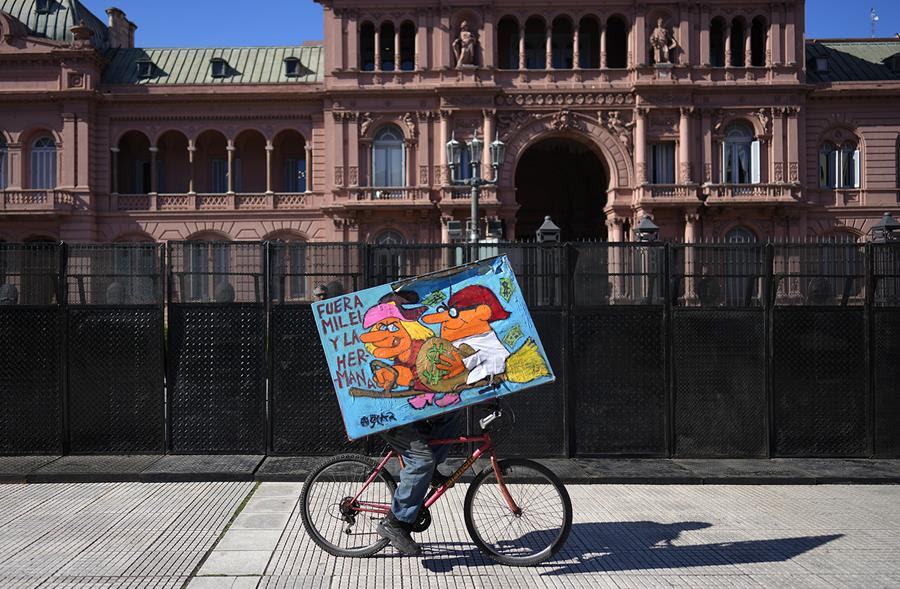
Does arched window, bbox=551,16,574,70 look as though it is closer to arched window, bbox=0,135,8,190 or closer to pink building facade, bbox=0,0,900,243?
pink building facade, bbox=0,0,900,243

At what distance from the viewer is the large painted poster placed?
660 centimetres

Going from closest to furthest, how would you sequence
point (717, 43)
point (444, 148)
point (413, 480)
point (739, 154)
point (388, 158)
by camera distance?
point (413, 480) < point (444, 148) < point (739, 154) < point (388, 158) < point (717, 43)

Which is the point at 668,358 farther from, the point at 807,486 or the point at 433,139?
the point at 433,139

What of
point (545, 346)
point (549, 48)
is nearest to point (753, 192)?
point (549, 48)

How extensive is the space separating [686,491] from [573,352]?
2.27 meters

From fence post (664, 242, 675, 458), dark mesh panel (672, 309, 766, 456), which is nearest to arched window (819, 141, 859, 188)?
dark mesh panel (672, 309, 766, 456)

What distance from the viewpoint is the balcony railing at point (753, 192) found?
35750 mm

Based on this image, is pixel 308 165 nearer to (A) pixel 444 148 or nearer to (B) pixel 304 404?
(A) pixel 444 148

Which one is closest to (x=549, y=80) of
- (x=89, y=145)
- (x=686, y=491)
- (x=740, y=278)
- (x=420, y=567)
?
(x=89, y=145)

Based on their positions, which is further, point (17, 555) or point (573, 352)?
point (573, 352)

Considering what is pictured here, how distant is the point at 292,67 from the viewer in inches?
1549

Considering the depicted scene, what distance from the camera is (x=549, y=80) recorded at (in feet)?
119

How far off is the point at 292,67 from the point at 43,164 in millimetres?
12680

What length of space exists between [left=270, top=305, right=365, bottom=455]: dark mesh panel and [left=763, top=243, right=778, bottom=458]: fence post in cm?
533
